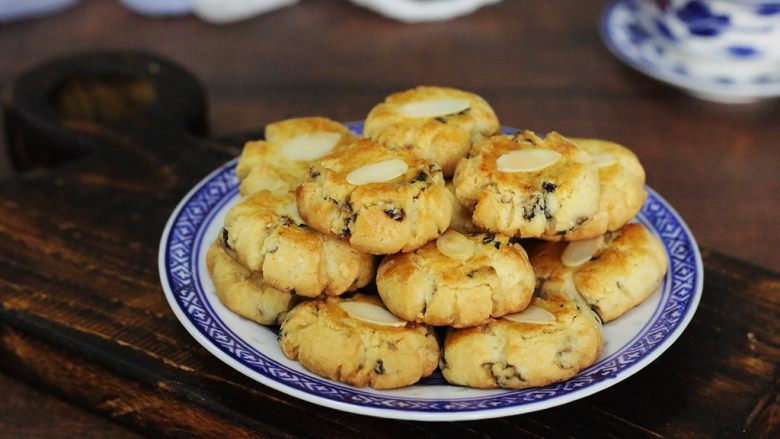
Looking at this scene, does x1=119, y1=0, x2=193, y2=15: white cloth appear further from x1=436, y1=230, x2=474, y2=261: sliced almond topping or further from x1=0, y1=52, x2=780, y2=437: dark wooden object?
x1=436, y1=230, x2=474, y2=261: sliced almond topping

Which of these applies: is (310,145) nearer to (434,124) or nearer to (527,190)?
(434,124)

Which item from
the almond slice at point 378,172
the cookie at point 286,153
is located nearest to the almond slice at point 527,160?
the almond slice at point 378,172

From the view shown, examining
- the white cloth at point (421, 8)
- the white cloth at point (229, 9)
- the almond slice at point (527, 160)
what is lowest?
the white cloth at point (229, 9)

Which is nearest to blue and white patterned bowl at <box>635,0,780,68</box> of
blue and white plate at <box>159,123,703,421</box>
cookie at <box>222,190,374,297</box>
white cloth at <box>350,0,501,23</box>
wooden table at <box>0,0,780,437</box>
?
wooden table at <box>0,0,780,437</box>

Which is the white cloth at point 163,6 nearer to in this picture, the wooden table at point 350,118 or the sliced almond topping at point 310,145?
the wooden table at point 350,118

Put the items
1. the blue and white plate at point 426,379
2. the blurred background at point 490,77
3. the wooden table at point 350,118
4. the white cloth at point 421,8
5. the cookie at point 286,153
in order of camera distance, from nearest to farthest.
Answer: the blue and white plate at point 426,379 < the wooden table at point 350,118 < the cookie at point 286,153 < the blurred background at point 490,77 < the white cloth at point 421,8

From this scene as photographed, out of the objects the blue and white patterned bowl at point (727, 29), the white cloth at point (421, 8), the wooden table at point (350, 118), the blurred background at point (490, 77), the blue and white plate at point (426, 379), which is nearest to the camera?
the blue and white plate at point (426, 379)

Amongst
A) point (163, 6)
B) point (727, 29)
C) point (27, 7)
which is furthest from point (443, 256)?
point (27, 7)

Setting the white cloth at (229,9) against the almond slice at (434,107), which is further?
the white cloth at (229,9)

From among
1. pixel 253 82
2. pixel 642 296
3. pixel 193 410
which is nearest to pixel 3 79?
pixel 253 82
